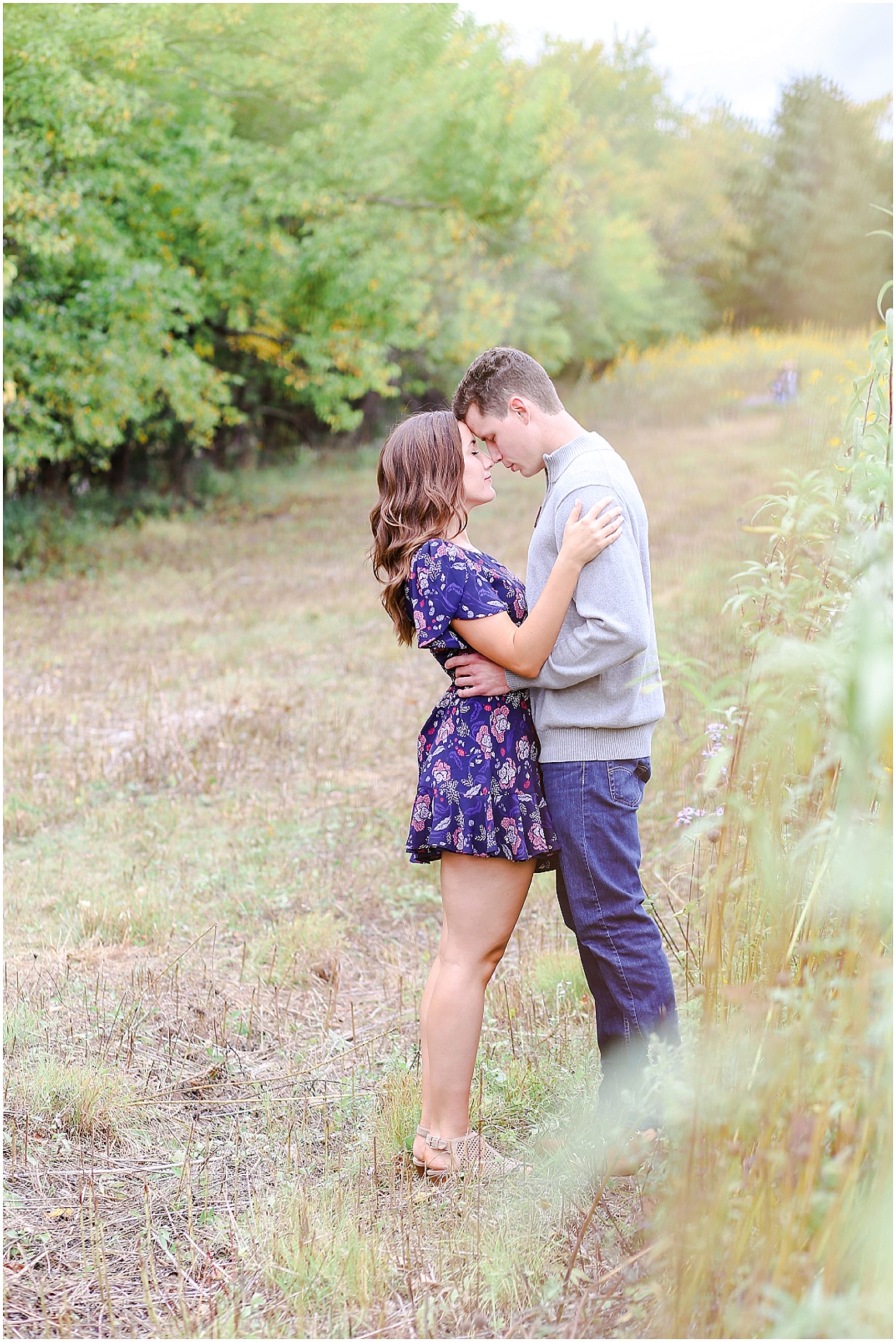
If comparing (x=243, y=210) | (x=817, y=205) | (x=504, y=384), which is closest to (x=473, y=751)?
(x=504, y=384)

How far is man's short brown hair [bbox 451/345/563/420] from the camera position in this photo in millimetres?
2674

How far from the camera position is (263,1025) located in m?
3.72

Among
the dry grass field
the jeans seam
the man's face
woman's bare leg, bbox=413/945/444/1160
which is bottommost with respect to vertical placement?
the dry grass field

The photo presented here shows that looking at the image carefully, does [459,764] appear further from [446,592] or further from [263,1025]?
[263,1025]

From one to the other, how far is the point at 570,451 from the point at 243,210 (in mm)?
12480

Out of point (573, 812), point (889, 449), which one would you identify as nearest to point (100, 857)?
point (573, 812)

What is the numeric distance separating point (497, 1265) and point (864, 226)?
36244mm

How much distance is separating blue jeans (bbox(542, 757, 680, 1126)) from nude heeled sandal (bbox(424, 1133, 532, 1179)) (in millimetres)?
330

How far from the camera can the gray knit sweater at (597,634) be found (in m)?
2.53

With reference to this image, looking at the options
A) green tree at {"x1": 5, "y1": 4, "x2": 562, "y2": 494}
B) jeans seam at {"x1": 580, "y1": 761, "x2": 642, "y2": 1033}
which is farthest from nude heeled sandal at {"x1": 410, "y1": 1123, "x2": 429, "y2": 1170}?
green tree at {"x1": 5, "y1": 4, "x2": 562, "y2": 494}

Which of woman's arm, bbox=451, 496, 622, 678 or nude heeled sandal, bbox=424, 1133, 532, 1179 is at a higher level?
woman's arm, bbox=451, 496, 622, 678

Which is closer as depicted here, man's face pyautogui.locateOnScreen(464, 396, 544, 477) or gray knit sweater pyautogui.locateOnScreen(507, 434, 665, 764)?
gray knit sweater pyautogui.locateOnScreen(507, 434, 665, 764)

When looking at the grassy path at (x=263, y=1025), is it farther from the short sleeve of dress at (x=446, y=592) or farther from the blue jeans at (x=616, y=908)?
the short sleeve of dress at (x=446, y=592)

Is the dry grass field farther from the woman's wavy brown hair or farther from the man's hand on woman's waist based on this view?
the woman's wavy brown hair
